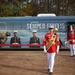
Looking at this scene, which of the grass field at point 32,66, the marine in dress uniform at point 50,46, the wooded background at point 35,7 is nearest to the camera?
the marine in dress uniform at point 50,46

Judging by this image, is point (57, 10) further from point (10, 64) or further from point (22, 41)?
point (10, 64)

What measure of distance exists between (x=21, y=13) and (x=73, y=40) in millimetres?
27780

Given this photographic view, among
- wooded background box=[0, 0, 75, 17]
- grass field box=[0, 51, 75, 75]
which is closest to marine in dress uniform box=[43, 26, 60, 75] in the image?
grass field box=[0, 51, 75, 75]

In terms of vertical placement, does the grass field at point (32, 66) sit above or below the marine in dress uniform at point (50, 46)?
below

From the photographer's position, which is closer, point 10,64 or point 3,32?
point 10,64

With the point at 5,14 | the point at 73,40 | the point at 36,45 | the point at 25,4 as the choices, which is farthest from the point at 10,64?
the point at 25,4

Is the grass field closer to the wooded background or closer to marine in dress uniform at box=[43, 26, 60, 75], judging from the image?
marine in dress uniform at box=[43, 26, 60, 75]

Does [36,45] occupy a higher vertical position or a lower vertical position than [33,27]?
lower

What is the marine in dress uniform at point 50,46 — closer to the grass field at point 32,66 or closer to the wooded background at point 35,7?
the grass field at point 32,66

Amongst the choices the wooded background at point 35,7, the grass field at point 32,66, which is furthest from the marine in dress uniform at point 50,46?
the wooded background at point 35,7

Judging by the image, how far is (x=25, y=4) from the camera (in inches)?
1907

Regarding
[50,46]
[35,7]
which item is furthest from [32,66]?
[35,7]

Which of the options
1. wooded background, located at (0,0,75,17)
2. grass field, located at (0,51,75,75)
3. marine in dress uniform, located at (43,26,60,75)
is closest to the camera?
marine in dress uniform, located at (43,26,60,75)

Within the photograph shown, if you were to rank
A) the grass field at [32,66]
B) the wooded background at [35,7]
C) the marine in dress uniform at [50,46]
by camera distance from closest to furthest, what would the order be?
the marine in dress uniform at [50,46], the grass field at [32,66], the wooded background at [35,7]
